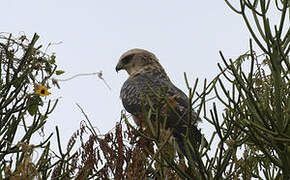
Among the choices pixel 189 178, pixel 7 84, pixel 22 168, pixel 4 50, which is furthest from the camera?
pixel 4 50

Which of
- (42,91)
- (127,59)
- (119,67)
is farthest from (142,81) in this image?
(42,91)

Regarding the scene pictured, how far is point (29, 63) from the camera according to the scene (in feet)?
16.4

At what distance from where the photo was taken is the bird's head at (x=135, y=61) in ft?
36.1

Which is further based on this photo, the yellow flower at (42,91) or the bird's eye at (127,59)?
the bird's eye at (127,59)

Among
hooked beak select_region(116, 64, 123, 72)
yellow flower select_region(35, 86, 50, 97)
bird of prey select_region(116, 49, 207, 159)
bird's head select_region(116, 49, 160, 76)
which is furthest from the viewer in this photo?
bird's head select_region(116, 49, 160, 76)

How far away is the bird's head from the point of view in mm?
10992

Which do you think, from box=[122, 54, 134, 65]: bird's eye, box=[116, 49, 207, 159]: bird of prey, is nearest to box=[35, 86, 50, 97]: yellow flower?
box=[116, 49, 207, 159]: bird of prey

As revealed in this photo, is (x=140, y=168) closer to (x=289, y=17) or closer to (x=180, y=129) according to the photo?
(x=289, y=17)

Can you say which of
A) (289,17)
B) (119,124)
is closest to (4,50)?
(119,124)

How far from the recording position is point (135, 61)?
36.4 feet

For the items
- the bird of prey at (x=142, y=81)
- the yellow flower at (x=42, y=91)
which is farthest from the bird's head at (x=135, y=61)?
the yellow flower at (x=42, y=91)

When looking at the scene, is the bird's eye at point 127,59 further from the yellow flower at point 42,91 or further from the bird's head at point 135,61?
the yellow flower at point 42,91

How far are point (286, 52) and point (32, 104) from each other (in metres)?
2.15

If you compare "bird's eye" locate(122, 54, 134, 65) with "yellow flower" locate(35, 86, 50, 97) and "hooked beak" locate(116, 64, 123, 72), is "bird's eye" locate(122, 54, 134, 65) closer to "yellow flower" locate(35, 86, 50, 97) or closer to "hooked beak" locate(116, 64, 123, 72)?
"hooked beak" locate(116, 64, 123, 72)
